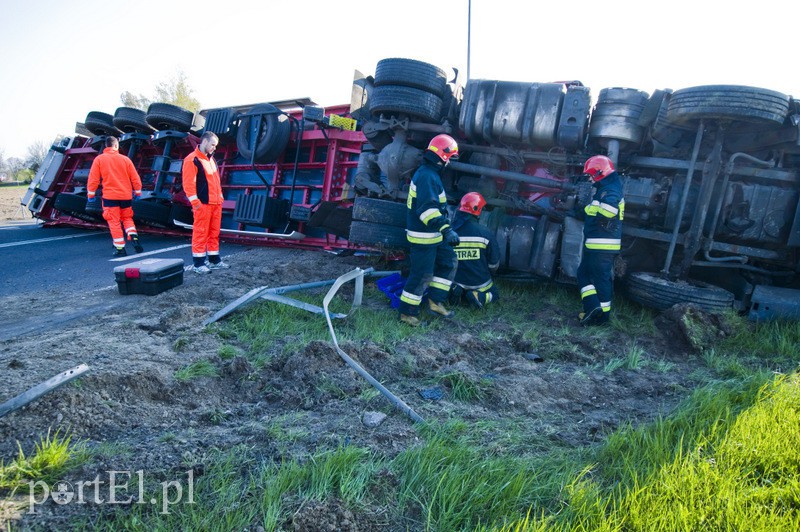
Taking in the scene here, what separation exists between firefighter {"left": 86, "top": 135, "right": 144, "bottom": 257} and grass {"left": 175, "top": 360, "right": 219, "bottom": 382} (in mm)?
4884

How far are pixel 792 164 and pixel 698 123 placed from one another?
1112mm

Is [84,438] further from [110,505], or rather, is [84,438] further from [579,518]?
[579,518]

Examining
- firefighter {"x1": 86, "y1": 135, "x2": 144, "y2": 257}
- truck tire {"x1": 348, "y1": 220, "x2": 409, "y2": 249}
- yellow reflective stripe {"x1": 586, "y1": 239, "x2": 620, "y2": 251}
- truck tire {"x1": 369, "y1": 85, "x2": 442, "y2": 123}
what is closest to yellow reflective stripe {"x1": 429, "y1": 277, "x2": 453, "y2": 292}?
truck tire {"x1": 348, "y1": 220, "x2": 409, "y2": 249}

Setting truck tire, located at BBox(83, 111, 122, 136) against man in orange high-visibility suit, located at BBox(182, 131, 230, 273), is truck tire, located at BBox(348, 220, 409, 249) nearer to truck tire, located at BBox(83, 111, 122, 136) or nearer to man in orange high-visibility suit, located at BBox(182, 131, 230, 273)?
man in orange high-visibility suit, located at BBox(182, 131, 230, 273)

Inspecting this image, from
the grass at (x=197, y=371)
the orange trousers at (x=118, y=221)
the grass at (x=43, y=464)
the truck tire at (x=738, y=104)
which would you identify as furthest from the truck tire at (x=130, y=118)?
the truck tire at (x=738, y=104)

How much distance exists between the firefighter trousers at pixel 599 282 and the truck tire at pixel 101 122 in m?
9.34

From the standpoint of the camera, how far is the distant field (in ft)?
51.7

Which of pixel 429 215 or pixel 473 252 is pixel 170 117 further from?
pixel 473 252

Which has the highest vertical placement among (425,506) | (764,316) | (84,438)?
(764,316)

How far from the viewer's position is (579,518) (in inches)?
66.0

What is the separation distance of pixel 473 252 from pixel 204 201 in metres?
3.44

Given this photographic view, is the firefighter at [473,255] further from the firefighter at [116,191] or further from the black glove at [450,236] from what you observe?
the firefighter at [116,191]

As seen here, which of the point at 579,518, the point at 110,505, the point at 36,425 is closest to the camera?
the point at 110,505

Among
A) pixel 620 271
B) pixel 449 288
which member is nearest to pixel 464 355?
pixel 449 288
